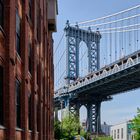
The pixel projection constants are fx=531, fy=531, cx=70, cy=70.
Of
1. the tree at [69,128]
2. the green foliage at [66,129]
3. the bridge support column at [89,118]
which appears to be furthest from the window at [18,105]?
the bridge support column at [89,118]

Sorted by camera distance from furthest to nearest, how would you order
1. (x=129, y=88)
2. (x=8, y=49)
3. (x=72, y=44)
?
(x=72, y=44)
(x=129, y=88)
(x=8, y=49)

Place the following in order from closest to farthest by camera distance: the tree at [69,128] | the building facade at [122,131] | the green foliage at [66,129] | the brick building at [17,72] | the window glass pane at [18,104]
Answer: the brick building at [17,72] < the window glass pane at [18,104] < the green foliage at [66,129] < the tree at [69,128] < the building facade at [122,131]

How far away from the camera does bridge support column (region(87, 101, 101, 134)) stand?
459 feet

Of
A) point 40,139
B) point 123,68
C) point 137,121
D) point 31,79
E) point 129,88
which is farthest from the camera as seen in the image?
point 129,88

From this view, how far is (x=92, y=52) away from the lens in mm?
147000

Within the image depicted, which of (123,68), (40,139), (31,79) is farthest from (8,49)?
(123,68)

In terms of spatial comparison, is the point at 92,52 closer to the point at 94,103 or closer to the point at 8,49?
the point at 94,103

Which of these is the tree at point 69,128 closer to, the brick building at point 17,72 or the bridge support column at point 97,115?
the brick building at point 17,72

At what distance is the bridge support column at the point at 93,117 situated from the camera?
13988cm

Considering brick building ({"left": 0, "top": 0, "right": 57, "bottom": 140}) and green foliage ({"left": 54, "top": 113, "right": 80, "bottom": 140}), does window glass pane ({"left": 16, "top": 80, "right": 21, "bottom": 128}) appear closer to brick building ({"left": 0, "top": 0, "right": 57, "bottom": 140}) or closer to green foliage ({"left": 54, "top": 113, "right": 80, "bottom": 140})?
brick building ({"left": 0, "top": 0, "right": 57, "bottom": 140})

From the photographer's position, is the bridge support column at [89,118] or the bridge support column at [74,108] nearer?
the bridge support column at [74,108]

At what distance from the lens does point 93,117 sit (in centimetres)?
14475

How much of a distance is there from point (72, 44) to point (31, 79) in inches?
4515

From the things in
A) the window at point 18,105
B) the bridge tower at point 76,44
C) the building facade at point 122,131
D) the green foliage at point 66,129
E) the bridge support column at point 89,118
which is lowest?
the window at point 18,105
